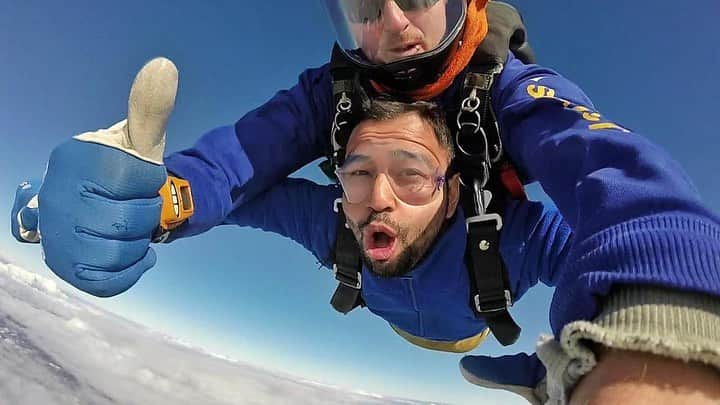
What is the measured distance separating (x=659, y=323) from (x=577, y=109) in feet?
1.67

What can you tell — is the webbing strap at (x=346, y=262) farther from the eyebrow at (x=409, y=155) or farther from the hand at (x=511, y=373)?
the hand at (x=511, y=373)

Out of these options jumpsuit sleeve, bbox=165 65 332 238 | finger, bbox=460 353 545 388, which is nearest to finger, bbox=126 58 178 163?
jumpsuit sleeve, bbox=165 65 332 238

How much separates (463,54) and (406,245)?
484mm

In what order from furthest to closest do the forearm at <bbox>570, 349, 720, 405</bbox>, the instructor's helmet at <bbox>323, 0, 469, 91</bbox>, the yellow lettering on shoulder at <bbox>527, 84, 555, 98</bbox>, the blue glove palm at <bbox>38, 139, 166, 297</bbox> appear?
1. the instructor's helmet at <bbox>323, 0, 469, 91</bbox>
2. the yellow lettering on shoulder at <bbox>527, 84, 555, 98</bbox>
3. the blue glove palm at <bbox>38, 139, 166, 297</bbox>
4. the forearm at <bbox>570, 349, 720, 405</bbox>

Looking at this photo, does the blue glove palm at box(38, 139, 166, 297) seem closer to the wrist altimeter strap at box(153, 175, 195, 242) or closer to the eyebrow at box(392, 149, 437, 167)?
the wrist altimeter strap at box(153, 175, 195, 242)

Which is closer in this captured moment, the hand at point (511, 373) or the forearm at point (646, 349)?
the forearm at point (646, 349)

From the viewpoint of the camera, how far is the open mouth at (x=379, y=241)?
117 centimetres

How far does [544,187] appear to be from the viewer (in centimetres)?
75

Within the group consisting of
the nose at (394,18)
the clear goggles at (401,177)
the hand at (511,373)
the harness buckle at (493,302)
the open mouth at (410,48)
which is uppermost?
the nose at (394,18)

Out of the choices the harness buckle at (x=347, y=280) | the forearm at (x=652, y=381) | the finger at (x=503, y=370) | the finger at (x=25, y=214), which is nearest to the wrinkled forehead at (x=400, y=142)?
the harness buckle at (x=347, y=280)

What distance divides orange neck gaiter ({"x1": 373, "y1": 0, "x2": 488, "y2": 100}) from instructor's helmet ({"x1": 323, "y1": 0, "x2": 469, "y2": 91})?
12 millimetres

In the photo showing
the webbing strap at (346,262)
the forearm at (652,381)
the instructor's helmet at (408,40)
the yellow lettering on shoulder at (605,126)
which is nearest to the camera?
the forearm at (652,381)

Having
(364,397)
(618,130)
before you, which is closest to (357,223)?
(618,130)

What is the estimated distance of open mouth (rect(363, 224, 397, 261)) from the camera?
1169 millimetres
